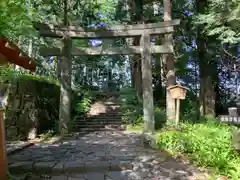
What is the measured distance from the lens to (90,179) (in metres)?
4.85

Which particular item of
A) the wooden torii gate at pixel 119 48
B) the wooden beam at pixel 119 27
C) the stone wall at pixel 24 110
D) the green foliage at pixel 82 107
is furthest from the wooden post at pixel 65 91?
the green foliage at pixel 82 107

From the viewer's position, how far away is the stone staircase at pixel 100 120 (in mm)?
10703

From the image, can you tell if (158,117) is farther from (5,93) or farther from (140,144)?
(5,93)

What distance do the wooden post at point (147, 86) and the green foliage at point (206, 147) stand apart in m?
0.81

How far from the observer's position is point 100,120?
11617 millimetres

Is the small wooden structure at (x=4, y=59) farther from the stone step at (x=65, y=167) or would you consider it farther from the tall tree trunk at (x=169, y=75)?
the tall tree trunk at (x=169, y=75)

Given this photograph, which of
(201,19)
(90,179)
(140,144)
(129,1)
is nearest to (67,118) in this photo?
(140,144)

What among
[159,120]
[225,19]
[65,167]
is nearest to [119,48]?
[159,120]

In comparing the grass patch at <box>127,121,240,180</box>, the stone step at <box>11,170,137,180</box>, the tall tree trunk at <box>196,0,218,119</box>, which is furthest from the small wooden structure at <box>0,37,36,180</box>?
the tall tree trunk at <box>196,0,218,119</box>

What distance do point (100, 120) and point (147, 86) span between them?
4.09 meters

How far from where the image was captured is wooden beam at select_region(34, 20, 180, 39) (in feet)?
26.7

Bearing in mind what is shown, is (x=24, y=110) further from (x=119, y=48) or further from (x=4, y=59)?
(x=4, y=59)

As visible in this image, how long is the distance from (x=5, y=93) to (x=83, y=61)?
10.7 m

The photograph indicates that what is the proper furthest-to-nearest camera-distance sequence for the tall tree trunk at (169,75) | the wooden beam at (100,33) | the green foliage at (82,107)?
the green foliage at (82,107)
the tall tree trunk at (169,75)
the wooden beam at (100,33)
